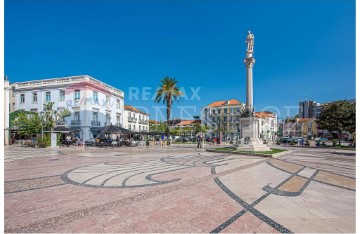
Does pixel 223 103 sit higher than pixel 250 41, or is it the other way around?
pixel 250 41

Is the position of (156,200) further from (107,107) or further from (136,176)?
(107,107)

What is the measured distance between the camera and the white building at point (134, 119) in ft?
171

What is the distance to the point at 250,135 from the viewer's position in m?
20.4

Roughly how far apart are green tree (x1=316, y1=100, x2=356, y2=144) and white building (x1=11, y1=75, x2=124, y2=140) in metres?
36.8

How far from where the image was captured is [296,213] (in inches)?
199

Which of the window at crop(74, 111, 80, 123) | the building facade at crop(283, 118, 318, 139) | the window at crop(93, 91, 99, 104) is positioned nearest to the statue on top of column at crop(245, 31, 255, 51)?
the window at crop(93, 91, 99, 104)

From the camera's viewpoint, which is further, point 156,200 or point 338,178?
point 338,178

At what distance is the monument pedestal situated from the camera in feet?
65.3

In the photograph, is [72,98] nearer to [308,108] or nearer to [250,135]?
[250,135]

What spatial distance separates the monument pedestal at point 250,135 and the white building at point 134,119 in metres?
34.3

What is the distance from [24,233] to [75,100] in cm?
3659

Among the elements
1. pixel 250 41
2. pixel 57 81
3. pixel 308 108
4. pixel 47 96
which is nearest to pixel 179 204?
pixel 250 41

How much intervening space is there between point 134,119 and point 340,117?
41616 mm

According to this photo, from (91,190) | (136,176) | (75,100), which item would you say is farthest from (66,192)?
(75,100)
